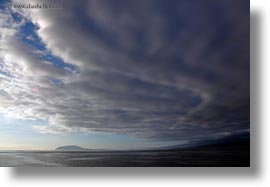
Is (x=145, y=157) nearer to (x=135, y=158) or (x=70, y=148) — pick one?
(x=135, y=158)

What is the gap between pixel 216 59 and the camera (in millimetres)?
2715

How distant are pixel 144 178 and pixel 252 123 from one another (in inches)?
37.1

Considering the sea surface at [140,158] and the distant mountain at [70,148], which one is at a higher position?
the distant mountain at [70,148]

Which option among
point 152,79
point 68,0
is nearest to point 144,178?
point 152,79

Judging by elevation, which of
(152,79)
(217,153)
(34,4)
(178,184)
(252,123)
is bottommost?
(178,184)

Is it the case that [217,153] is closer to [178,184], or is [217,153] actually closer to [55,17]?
[178,184]

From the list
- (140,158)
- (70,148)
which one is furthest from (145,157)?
(70,148)

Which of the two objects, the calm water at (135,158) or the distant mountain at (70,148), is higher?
the distant mountain at (70,148)

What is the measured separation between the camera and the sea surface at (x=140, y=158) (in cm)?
270

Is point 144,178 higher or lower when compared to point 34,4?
lower

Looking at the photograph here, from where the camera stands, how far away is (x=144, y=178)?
2840 millimetres

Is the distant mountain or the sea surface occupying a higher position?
the distant mountain

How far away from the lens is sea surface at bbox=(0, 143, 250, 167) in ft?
8.87

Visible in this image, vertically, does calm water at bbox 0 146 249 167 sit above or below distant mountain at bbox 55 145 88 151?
below
